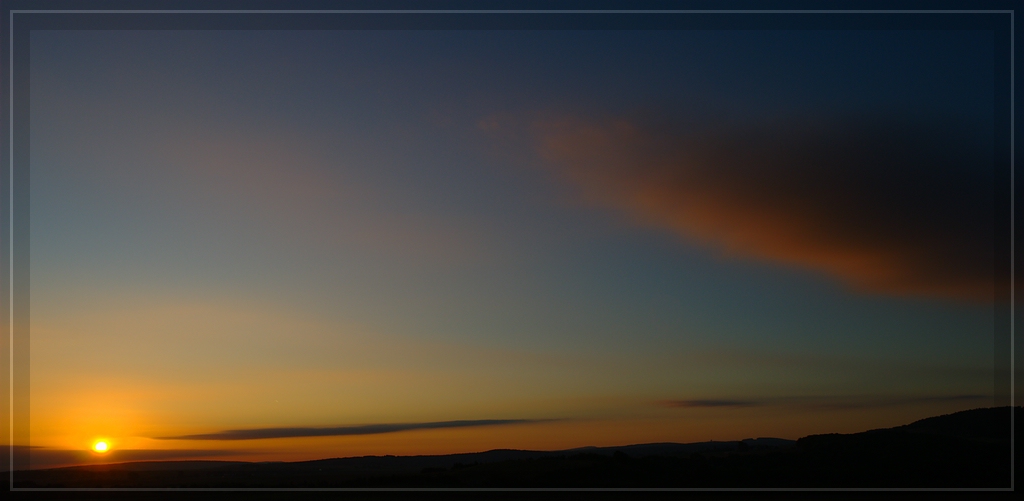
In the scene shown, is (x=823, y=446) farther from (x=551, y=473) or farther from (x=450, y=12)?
(x=450, y=12)

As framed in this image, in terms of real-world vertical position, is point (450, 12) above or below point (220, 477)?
above

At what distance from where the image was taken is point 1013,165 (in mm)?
19609

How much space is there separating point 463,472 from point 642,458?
248 inches

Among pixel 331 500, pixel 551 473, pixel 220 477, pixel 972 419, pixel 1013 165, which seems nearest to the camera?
pixel 1013 165

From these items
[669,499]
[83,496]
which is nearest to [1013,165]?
[669,499]

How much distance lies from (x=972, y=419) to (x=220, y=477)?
34614 mm

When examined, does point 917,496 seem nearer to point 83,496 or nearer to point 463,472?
point 463,472

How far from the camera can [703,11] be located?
786 inches

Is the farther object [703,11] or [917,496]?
[917,496]

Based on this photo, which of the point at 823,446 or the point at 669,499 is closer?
the point at 669,499

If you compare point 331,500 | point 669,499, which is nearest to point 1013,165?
point 669,499

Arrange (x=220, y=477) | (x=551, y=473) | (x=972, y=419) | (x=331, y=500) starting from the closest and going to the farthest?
(x=331, y=500) < (x=551, y=473) < (x=220, y=477) < (x=972, y=419)

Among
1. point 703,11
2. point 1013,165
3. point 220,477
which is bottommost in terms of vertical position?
point 220,477

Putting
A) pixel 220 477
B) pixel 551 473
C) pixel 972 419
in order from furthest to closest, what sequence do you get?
pixel 972 419, pixel 220 477, pixel 551 473
